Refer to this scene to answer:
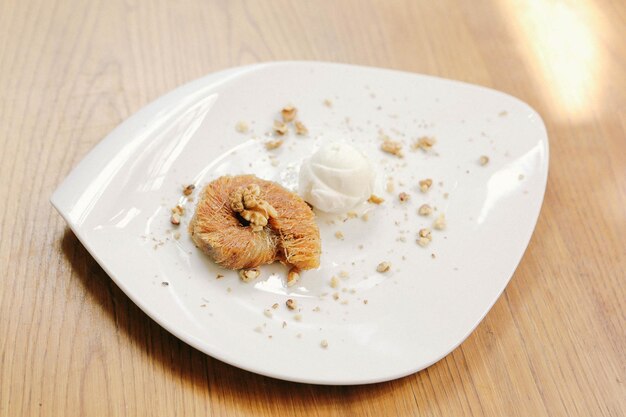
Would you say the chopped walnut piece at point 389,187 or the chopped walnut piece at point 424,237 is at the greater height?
the chopped walnut piece at point 389,187

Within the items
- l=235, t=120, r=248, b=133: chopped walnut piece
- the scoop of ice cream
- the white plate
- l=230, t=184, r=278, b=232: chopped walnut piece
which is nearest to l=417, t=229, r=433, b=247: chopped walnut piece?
the white plate

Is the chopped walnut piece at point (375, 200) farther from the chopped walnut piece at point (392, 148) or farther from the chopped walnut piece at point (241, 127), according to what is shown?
the chopped walnut piece at point (241, 127)

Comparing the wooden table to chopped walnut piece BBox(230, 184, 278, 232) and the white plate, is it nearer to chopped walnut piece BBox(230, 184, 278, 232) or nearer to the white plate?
the white plate

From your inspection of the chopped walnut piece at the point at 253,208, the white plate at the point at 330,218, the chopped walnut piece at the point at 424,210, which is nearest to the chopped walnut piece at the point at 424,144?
the white plate at the point at 330,218

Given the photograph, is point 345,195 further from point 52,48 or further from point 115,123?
point 52,48

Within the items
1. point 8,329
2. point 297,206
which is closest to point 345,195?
point 297,206

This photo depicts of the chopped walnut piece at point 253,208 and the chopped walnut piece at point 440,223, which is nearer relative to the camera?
the chopped walnut piece at point 253,208
